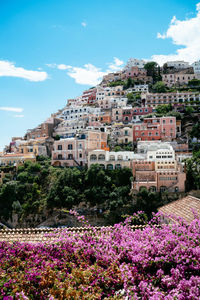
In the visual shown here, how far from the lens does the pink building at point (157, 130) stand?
130ft

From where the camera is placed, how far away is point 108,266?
6625mm

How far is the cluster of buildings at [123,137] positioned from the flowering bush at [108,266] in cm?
2024

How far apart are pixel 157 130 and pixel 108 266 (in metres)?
35.0

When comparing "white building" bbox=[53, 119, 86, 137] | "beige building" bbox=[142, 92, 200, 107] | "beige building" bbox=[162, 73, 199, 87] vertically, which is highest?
"beige building" bbox=[162, 73, 199, 87]

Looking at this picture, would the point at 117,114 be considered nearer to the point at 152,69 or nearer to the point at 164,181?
the point at 164,181

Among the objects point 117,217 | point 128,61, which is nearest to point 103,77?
point 128,61

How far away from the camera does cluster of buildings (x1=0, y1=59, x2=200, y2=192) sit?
28812 mm

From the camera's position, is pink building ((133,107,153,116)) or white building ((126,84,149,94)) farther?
white building ((126,84,149,94))

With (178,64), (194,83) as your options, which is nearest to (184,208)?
(194,83)

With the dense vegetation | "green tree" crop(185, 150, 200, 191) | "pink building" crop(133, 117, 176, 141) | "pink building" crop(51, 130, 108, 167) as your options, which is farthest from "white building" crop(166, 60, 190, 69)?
the dense vegetation

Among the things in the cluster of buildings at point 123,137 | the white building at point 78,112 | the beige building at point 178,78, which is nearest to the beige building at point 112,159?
the cluster of buildings at point 123,137

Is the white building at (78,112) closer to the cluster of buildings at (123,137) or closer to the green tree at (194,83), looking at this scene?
the cluster of buildings at (123,137)

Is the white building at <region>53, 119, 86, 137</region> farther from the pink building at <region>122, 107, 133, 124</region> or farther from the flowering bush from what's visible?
the flowering bush

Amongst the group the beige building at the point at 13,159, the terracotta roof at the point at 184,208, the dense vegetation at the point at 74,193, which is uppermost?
the beige building at the point at 13,159
